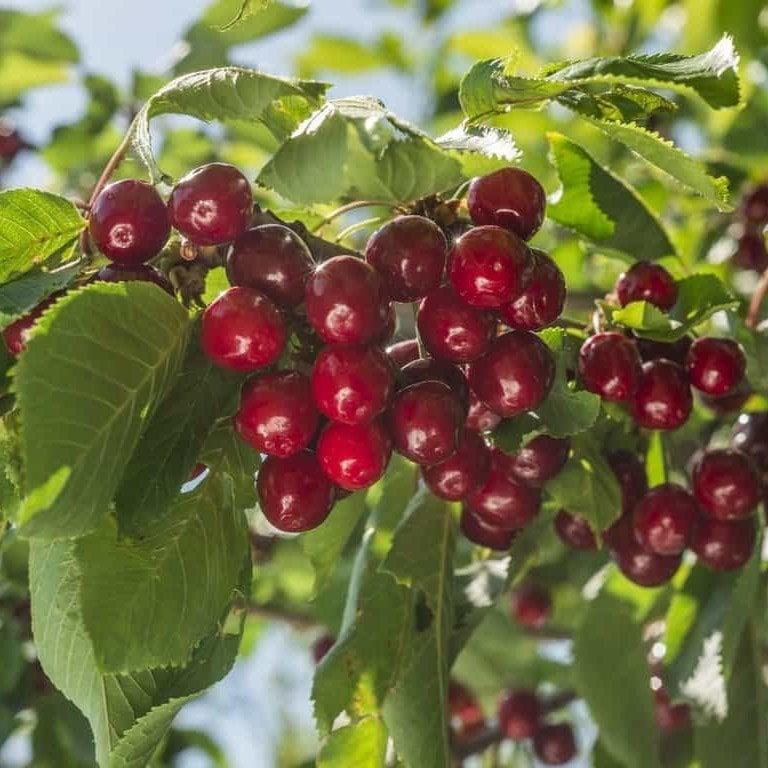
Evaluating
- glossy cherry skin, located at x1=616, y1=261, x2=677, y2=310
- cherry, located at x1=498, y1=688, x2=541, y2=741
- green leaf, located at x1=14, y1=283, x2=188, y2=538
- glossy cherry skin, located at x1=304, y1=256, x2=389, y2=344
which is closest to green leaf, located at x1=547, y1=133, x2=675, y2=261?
glossy cherry skin, located at x1=616, y1=261, x2=677, y2=310

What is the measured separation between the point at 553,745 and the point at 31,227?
6.44 ft

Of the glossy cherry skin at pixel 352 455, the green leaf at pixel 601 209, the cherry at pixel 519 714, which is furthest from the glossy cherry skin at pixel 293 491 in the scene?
the cherry at pixel 519 714

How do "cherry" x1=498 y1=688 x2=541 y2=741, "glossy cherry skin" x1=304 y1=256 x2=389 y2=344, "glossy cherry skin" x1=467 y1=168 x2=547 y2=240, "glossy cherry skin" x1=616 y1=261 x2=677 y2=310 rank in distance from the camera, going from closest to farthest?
"glossy cherry skin" x1=304 y1=256 x2=389 y2=344
"glossy cherry skin" x1=467 y1=168 x2=547 y2=240
"glossy cherry skin" x1=616 y1=261 x2=677 y2=310
"cherry" x1=498 y1=688 x2=541 y2=741

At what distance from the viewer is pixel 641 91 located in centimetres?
102

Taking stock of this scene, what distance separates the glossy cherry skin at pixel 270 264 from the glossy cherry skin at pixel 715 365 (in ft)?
1.53

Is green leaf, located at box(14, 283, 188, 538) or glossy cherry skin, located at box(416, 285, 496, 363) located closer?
green leaf, located at box(14, 283, 188, 538)

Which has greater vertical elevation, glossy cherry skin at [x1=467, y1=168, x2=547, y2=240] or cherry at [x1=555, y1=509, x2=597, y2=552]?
glossy cherry skin at [x1=467, y1=168, x2=547, y2=240]

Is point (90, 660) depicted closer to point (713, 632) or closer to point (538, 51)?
point (713, 632)

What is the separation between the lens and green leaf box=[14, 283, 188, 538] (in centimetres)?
81

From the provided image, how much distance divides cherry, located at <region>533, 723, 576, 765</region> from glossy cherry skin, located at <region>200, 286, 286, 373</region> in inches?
73.9

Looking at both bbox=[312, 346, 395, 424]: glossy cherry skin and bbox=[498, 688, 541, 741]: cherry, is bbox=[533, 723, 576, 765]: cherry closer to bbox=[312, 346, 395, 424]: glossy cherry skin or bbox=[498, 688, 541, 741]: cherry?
bbox=[498, 688, 541, 741]: cherry

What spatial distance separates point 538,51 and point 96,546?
2350 millimetres

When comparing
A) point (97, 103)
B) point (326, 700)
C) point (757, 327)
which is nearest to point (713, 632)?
point (757, 327)

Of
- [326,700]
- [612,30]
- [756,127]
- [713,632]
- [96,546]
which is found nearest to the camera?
[96,546]
